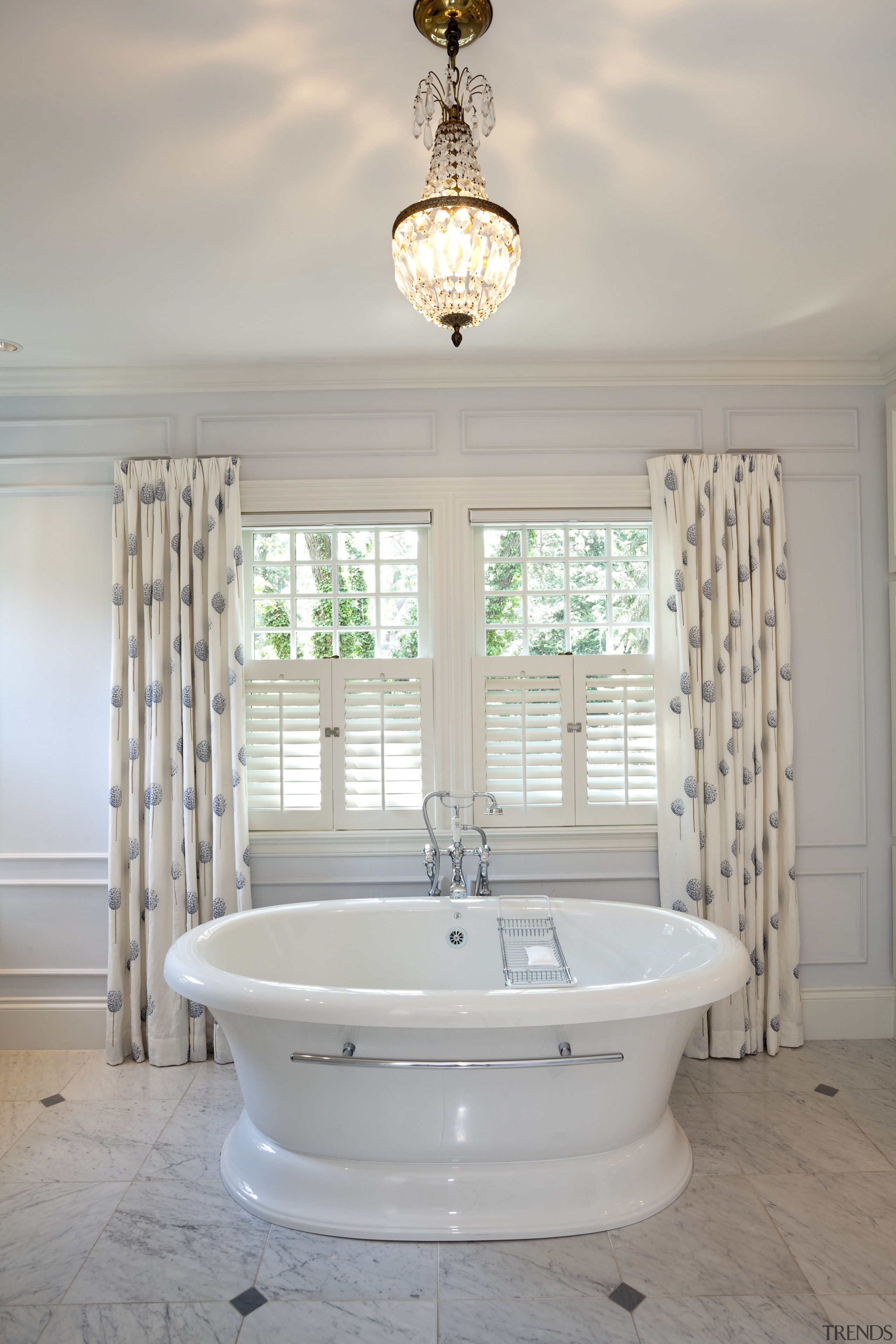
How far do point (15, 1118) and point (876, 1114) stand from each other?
→ 115 inches

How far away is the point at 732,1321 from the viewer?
6.22ft

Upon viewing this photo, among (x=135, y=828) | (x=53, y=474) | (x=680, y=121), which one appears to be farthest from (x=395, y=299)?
(x=135, y=828)

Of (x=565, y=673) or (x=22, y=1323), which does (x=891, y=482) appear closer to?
(x=565, y=673)

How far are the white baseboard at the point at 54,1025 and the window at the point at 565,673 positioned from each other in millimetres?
1812

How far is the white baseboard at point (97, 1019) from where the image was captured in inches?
131

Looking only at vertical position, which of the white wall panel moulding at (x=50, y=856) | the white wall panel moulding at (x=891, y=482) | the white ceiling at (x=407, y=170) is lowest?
the white wall panel moulding at (x=50, y=856)

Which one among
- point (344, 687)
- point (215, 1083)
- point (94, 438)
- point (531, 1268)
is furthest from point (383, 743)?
point (531, 1268)

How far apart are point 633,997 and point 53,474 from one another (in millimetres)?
2959

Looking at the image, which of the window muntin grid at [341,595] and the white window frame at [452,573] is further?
the window muntin grid at [341,595]

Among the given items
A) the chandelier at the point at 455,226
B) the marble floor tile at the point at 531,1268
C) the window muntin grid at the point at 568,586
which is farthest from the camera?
the window muntin grid at the point at 568,586

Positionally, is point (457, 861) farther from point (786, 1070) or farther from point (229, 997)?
point (786, 1070)

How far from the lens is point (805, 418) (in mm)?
3402

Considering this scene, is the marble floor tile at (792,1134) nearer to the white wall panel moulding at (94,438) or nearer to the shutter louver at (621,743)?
the shutter louver at (621,743)

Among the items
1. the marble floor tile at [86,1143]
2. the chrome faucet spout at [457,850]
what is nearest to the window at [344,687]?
the chrome faucet spout at [457,850]
